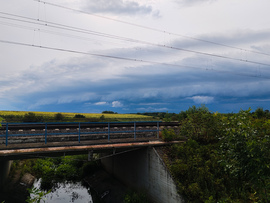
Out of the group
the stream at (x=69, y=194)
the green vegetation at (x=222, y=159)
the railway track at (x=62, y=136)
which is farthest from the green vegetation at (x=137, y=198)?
the stream at (x=69, y=194)

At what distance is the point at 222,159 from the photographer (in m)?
11.8

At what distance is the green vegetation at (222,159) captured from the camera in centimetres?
746

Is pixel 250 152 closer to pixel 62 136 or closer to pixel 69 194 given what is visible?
pixel 62 136

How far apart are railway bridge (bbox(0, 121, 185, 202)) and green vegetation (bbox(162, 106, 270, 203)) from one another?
41.8 inches

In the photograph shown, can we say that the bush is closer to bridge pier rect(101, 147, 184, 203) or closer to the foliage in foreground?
bridge pier rect(101, 147, 184, 203)

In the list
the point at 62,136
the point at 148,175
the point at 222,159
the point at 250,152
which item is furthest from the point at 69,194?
the point at 250,152

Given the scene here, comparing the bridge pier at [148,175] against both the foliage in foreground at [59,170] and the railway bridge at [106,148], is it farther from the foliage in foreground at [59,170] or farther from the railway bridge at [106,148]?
the foliage in foreground at [59,170]

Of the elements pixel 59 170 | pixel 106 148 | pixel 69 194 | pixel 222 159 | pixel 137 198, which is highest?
pixel 106 148

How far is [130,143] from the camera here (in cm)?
1502

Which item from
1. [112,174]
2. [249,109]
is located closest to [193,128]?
[249,109]

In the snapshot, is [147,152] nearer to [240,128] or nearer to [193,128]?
[193,128]

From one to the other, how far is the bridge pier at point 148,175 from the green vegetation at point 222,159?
0.63 m

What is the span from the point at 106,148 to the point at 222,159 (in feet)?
22.6

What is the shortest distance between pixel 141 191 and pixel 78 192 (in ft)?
25.9
